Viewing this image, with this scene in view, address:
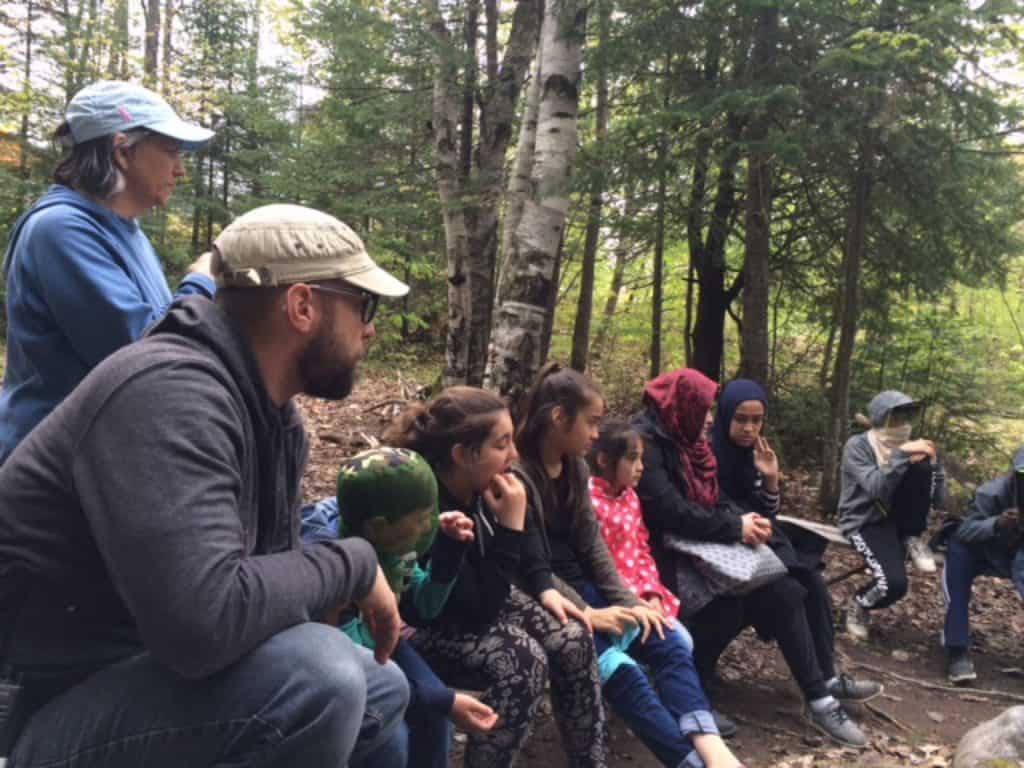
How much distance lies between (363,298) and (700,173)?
6.60 m

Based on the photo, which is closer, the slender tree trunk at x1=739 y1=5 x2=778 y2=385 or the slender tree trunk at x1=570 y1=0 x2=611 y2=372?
the slender tree trunk at x1=739 y1=5 x2=778 y2=385

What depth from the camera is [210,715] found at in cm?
150

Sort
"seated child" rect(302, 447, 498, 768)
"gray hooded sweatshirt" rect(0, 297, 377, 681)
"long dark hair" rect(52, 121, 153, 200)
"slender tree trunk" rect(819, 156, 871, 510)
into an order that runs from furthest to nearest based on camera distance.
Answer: "slender tree trunk" rect(819, 156, 871, 510), "long dark hair" rect(52, 121, 153, 200), "seated child" rect(302, 447, 498, 768), "gray hooded sweatshirt" rect(0, 297, 377, 681)

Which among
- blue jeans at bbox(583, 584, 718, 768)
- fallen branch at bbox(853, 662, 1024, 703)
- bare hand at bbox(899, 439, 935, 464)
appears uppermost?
bare hand at bbox(899, 439, 935, 464)

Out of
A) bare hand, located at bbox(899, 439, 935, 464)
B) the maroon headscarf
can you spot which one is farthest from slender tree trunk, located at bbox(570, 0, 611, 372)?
the maroon headscarf

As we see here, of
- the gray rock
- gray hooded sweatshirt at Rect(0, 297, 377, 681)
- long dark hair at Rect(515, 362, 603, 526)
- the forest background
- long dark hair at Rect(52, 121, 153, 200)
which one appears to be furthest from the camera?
the forest background

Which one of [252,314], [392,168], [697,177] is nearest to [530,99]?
[697,177]

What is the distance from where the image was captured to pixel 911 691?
14.4 ft

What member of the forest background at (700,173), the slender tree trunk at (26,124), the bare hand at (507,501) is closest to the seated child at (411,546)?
the bare hand at (507,501)

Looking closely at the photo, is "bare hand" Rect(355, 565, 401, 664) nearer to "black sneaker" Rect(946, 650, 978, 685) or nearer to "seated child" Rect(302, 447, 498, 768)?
"seated child" Rect(302, 447, 498, 768)

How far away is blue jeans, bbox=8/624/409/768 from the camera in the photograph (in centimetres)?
147

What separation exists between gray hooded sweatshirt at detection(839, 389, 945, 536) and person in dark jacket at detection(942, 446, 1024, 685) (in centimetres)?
28

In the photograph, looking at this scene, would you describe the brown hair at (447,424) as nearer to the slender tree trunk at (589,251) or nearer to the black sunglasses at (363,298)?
the black sunglasses at (363,298)

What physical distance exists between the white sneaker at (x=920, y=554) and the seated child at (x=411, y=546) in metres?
3.68
